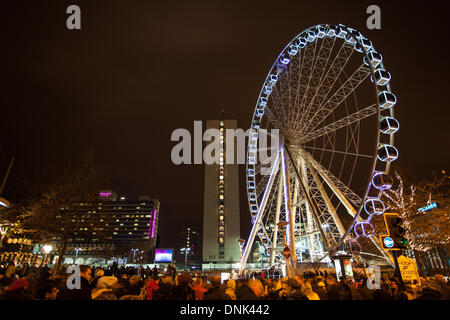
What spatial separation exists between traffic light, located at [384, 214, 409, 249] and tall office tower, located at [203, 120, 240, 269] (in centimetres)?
5649

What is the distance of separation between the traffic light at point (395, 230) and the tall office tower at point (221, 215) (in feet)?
185

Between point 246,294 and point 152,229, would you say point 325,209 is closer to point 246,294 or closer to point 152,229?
point 246,294

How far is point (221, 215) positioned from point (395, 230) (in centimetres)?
6450

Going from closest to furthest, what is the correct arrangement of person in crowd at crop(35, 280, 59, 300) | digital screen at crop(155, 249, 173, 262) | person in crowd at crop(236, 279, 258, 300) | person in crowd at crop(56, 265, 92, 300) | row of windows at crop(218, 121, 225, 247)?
1. person in crowd at crop(56, 265, 92, 300)
2. person in crowd at crop(236, 279, 258, 300)
3. person in crowd at crop(35, 280, 59, 300)
4. digital screen at crop(155, 249, 173, 262)
5. row of windows at crop(218, 121, 225, 247)

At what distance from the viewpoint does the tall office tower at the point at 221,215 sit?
6494cm

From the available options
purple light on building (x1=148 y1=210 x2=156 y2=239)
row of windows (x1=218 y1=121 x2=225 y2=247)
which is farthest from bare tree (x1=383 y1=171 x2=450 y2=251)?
purple light on building (x1=148 y1=210 x2=156 y2=239)

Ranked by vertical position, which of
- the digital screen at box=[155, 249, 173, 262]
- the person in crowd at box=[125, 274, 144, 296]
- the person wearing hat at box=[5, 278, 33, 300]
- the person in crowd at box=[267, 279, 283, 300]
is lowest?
the digital screen at box=[155, 249, 173, 262]

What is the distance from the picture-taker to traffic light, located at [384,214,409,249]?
23.0 feet

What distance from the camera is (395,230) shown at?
7203mm

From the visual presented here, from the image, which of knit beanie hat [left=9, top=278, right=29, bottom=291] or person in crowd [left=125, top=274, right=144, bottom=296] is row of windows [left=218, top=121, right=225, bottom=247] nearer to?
person in crowd [left=125, top=274, right=144, bottom=296]
